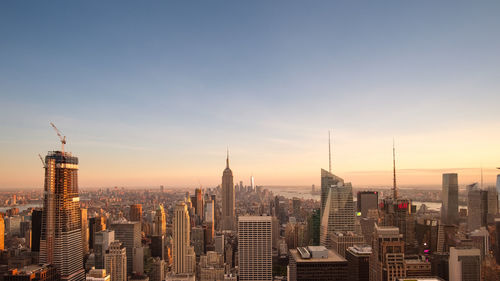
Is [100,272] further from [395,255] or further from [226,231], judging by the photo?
[226,231]

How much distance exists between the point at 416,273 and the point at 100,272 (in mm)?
14823

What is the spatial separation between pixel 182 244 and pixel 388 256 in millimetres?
17687

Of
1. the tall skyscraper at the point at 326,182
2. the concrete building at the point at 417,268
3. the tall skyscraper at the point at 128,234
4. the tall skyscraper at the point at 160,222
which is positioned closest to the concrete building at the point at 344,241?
the tall skyscraper at the point at 326,182

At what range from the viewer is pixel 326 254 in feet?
49.9

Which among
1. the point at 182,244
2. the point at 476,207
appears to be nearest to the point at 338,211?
the point at 182,244

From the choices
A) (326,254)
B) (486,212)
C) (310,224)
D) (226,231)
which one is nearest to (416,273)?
(326,254)

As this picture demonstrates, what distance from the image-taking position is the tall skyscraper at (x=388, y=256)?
46.3 ft

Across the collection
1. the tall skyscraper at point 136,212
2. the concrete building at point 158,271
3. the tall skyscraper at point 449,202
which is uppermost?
the tall skyscraper at point 449,202

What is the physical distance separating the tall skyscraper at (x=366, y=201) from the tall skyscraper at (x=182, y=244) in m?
13.8

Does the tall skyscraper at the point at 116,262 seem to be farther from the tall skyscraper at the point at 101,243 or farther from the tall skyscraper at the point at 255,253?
the tall skyscraper at the point at 255,253

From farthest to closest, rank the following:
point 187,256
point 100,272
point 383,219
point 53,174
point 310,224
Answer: point 310,224 → point 187,256 → point 383,219 → point 53,174 → point 100,272

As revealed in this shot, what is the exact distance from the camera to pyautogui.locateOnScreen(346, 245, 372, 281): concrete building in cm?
1650

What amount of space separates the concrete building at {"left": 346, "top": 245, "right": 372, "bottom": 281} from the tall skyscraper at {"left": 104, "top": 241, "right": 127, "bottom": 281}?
44.7 feet

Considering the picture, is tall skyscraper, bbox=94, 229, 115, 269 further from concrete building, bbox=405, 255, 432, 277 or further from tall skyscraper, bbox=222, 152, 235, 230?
tall skyscraper, bbox=222, 152, 235, 230
